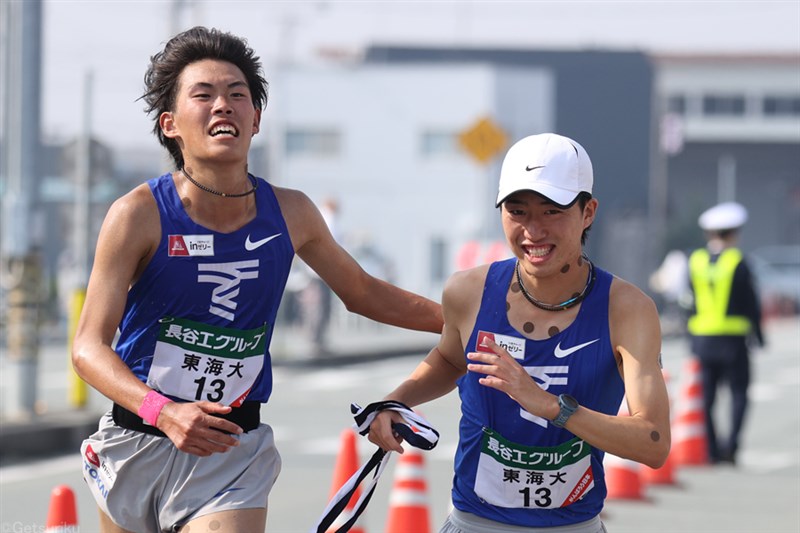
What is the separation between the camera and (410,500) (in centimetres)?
736

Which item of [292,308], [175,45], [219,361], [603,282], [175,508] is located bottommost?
[292,308]

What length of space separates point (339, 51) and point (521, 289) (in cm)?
7588

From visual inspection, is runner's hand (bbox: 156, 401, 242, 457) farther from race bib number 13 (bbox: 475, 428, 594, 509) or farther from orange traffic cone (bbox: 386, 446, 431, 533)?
orange traffic cone (bbox: 386, 446, 431, 533)

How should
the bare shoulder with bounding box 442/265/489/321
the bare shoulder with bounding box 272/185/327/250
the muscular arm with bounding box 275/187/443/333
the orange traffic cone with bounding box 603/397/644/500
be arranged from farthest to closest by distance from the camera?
the orange traffic cone with bounding box 603/397/644/500 < the muscular arm with bounding box 275/187/443/333 < the bare shoulder with bounding box 272/185/327/250 < the bare shoulder with bounding box 442/265/489/321

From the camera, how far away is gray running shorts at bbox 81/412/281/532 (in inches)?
172

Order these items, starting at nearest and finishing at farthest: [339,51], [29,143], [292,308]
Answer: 1. [29,143]
2. [292,308]
3. [339,51]

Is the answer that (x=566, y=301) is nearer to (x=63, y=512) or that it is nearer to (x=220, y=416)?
(x=220, y=416)

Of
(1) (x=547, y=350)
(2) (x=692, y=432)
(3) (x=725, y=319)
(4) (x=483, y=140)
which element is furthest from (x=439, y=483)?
(4) (x=483, y=140)

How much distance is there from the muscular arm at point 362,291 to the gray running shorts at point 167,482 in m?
0.72

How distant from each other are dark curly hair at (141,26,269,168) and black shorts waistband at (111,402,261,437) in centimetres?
79

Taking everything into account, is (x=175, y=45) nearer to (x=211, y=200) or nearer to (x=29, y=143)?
(x=211, y=200)

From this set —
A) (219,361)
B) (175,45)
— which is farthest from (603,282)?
(175,45)

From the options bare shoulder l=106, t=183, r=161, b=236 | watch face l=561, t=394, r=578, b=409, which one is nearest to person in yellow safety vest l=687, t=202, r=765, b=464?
Result: bare shoulder l=106, t=183, r=161, b=236

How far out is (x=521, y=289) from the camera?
13.8ft
